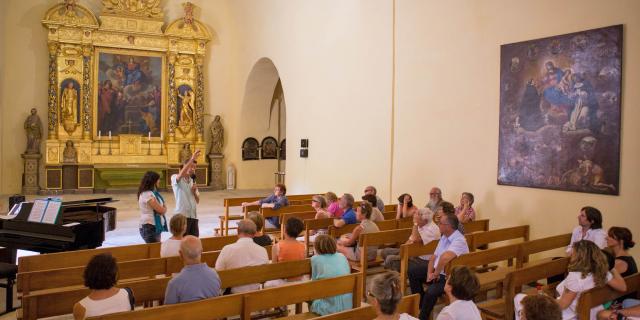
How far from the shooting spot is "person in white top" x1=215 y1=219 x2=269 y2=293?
4.46 meters

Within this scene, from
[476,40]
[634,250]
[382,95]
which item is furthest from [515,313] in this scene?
[382,95]

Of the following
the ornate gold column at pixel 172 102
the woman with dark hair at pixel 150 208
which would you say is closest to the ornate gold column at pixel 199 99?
the ornate gold column at pixel 172 102

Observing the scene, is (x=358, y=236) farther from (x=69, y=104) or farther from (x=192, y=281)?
(x=69, y=104)

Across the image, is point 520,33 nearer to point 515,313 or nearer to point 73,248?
point 515,313

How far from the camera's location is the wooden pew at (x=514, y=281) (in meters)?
4.20

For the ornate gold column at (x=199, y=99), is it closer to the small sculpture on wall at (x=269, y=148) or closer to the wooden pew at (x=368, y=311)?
the small sculpture on wall at (x=269, y=148)

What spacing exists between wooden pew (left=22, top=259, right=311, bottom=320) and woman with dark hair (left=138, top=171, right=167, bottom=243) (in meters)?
2.15

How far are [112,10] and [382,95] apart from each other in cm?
1020

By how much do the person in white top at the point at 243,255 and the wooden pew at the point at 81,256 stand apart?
973mm

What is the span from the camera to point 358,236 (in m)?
6.02

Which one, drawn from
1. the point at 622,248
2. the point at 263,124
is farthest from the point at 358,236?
the point at 263,124

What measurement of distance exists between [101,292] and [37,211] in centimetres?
322

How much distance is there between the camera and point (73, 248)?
5742 millimetres

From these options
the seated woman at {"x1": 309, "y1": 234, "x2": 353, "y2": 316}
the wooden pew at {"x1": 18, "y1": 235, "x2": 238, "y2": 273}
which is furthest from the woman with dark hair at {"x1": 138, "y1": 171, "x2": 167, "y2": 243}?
the seated woman at {"x1": 309, "y1": 234, "x2": 353, "y2": 316}
